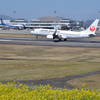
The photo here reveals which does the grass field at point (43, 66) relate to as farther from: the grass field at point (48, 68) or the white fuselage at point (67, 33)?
the white fuselage at point (67, 33)

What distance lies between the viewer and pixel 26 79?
2530 centimetres

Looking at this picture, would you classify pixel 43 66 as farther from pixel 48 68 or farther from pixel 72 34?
pixel 72 34

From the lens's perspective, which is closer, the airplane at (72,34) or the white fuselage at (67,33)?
the airplane at (72,34)

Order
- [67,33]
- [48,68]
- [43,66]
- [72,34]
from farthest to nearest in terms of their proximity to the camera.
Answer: [67,33], [72,34], [43,66], [48,68]

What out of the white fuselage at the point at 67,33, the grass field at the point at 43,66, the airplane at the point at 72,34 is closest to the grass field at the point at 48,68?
the grass field at the point at 43,66

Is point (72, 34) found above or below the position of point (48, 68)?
above

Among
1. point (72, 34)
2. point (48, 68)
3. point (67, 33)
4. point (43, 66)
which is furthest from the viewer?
point (67, 33)

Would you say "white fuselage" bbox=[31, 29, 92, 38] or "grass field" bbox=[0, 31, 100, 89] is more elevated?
"white fuselage" bbox=[31, 29, 92, 38]

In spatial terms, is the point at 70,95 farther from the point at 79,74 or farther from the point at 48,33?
the point at 48,33

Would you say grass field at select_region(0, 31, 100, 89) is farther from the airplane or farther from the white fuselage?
the white fuselage

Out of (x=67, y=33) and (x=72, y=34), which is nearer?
(x=72, y=34)

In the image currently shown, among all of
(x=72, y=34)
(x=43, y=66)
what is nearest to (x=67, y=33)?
(x=72, y=34)

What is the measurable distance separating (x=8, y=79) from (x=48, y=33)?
72.2 meters

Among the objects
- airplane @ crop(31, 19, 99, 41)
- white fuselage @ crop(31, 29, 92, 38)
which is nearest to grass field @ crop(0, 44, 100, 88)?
airplane @ crop(31, 19, 99, 41)
